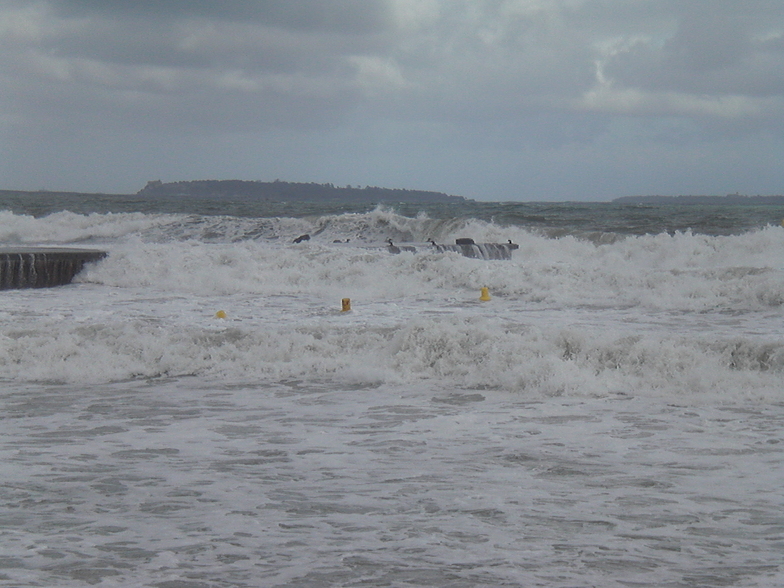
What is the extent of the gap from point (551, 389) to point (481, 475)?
2.88 metres

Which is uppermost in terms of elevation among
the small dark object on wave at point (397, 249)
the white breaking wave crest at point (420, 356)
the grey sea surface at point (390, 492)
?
the small dark object on wave at point (397, 249)

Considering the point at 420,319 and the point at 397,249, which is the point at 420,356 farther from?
the point at 397,249

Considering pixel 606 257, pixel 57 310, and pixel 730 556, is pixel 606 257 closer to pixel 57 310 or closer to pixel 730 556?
pixel 57 310

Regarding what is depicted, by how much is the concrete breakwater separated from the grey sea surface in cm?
896

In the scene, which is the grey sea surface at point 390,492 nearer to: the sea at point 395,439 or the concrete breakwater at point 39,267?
the sea at point 395,439

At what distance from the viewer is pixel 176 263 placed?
18125 millimetres

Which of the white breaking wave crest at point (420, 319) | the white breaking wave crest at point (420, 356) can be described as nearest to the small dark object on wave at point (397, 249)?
the white breaking wave crest at point (420, 319)

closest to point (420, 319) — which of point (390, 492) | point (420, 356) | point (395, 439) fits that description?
point (420, 356)

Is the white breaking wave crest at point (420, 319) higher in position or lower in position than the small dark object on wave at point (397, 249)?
lower

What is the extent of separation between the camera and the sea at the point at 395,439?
12.7 ft

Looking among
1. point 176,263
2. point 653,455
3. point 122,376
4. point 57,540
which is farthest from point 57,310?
point 653,455

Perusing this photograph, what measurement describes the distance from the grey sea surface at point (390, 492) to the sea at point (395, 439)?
21mm

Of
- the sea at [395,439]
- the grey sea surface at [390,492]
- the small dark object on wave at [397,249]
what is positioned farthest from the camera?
the small dark object on wave at [397,249]

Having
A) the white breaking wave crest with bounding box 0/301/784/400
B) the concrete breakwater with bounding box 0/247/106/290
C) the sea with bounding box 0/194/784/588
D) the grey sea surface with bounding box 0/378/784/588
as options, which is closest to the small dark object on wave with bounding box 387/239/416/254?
the sea with bounding box 0/194/784/588
